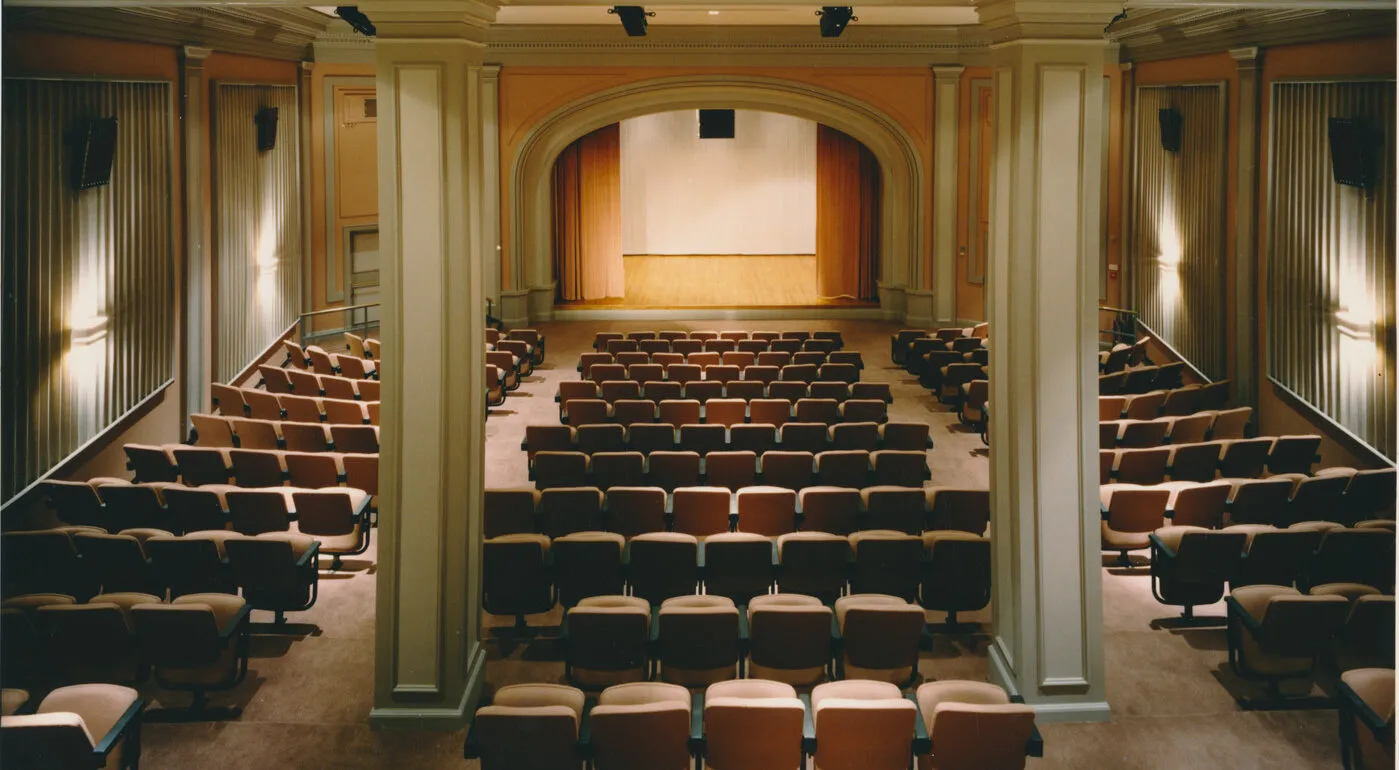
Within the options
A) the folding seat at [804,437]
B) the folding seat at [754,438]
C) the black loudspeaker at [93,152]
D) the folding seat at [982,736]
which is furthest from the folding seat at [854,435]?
the black loudspeaker at [93,152]

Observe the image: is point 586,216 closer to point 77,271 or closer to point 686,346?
point 686,346

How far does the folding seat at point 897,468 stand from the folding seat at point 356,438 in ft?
12.4

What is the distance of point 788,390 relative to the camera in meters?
11.6

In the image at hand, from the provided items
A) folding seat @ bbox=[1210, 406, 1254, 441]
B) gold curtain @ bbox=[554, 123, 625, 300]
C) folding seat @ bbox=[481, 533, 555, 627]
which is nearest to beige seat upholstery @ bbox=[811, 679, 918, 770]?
folding seat @ bbox=[481, 533, 555, 627]

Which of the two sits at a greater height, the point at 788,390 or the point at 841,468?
the point at 788,390

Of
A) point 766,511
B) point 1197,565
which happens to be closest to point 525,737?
point 766,511

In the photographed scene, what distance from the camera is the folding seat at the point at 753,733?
493 cm

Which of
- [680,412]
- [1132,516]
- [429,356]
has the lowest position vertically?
[1132,516]

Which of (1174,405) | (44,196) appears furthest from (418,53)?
(1174,405)

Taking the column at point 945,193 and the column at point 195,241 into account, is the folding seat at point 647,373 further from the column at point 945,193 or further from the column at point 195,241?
the column at point 945,193

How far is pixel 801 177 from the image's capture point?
77.5 feet

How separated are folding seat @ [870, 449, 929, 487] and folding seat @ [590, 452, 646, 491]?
1695 mm

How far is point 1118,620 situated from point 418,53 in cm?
513

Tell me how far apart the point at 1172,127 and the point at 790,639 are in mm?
10077
